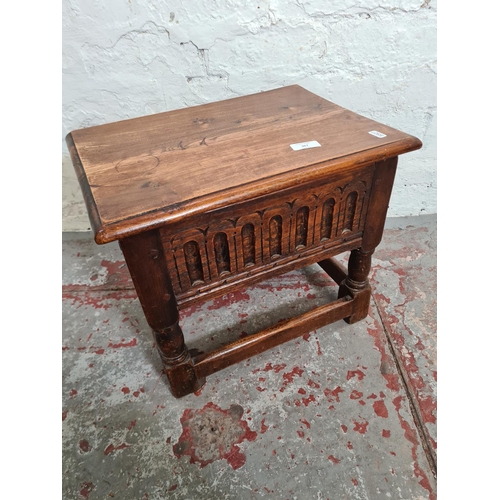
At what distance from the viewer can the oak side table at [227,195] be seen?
3.34ft

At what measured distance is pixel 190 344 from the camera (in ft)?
5.75

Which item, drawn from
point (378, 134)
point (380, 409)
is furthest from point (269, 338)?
point (378, 134)

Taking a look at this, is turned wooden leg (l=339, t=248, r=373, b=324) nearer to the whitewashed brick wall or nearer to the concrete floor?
the concrete floor

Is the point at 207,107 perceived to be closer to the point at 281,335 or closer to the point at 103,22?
the point at 103,22

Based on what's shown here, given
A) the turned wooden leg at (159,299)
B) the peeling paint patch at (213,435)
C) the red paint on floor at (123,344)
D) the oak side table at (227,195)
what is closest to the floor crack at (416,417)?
the oak side table at (227,195)

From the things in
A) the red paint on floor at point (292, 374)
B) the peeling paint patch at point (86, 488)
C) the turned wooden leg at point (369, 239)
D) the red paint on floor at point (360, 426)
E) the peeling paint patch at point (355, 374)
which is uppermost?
the turned wooden leg at point (369, 239)

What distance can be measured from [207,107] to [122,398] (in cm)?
128

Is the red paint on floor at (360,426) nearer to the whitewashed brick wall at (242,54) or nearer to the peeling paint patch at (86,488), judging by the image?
the peeling paint patch at (86,488)

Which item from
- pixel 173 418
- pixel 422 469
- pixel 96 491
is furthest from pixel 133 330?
pixel 422 469

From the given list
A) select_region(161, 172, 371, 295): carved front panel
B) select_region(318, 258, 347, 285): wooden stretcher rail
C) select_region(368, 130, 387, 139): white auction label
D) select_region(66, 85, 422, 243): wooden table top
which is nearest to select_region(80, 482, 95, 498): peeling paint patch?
select_region(161, 172, 371, 295): carved front panel

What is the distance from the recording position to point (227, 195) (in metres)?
1.00

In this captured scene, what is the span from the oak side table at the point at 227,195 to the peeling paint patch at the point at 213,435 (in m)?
0.12

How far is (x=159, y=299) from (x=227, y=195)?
403 mm

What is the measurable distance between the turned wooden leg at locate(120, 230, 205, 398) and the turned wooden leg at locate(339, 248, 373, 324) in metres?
0.78
